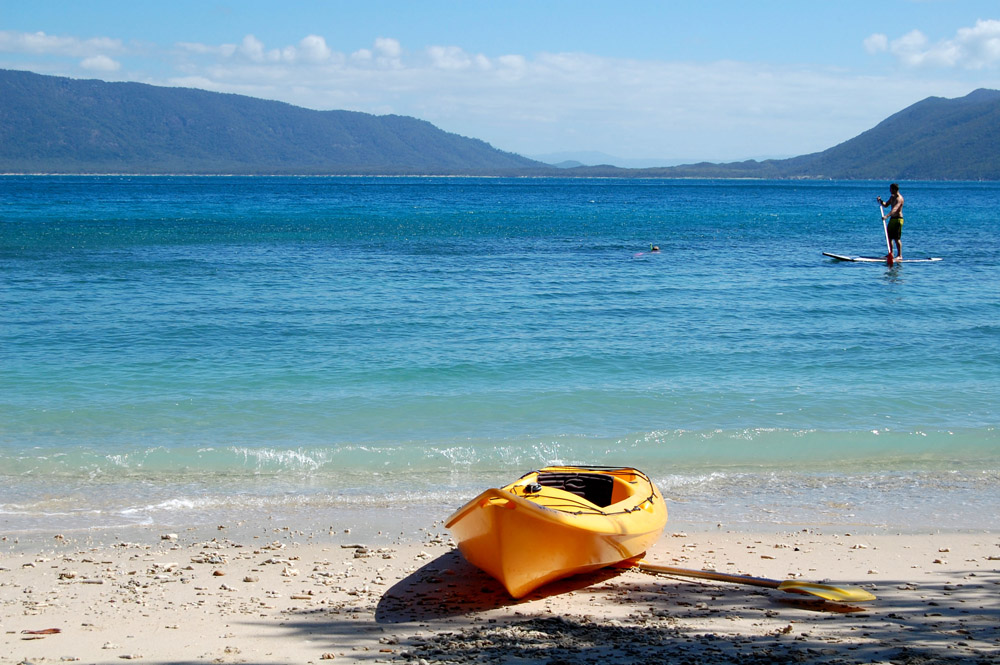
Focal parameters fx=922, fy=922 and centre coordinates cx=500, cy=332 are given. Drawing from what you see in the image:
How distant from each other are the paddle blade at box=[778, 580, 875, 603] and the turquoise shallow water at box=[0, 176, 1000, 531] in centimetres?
176

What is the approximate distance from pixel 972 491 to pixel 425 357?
25.8ft

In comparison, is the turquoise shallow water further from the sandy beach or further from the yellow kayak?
the yellow kayak

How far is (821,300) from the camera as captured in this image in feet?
67.7

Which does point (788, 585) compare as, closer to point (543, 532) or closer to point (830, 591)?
point (830, 591)

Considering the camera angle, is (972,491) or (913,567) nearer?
(913,567)

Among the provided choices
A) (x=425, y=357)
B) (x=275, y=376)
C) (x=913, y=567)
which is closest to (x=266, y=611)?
(x=913, y=567)

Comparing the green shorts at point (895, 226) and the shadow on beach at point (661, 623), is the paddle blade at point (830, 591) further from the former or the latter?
the green shorts at point (895, 226)

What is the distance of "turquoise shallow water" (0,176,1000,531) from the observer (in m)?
8.66

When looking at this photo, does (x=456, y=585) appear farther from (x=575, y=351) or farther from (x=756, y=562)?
(x=575, y=351)

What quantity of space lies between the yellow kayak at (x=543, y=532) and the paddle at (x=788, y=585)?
248mm

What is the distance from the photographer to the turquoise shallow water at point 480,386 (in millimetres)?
8656

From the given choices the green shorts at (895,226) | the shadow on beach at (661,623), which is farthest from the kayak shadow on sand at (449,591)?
the green shorts at (895,226)

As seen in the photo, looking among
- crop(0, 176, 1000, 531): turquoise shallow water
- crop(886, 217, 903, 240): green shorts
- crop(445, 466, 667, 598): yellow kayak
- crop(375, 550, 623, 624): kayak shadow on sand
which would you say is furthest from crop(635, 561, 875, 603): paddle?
crop(886, 217, 903, 240): green shorts

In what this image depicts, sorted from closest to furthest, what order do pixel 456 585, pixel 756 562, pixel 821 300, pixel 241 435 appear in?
pixel 456 585, pixel 756 562, pixel 241 435, pixel 821 300
